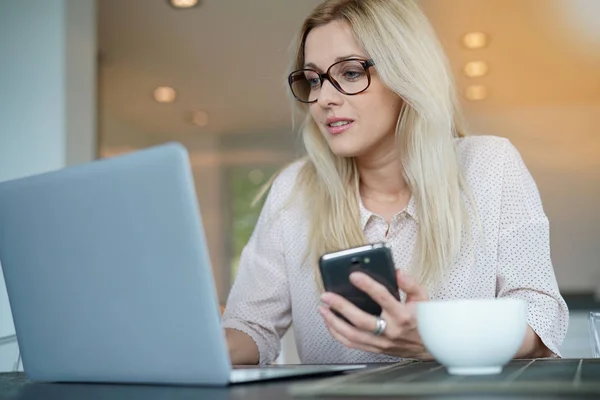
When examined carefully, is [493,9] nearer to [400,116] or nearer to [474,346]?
[400,116]

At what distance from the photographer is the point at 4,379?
1270 millimetres

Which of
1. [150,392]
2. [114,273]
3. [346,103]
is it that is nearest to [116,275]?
[114,273]

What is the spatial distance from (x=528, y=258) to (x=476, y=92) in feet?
12.2

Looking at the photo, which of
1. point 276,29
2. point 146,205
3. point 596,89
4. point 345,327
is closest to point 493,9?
point 596,89

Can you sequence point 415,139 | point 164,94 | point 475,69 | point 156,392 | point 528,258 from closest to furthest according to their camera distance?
point 156,392
point 528,258
point 415,139
point 475,69
point 164,94

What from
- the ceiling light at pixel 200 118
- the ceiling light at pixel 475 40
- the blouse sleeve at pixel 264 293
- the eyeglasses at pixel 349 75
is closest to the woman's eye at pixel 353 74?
the eyeglasses at pixel 349 75

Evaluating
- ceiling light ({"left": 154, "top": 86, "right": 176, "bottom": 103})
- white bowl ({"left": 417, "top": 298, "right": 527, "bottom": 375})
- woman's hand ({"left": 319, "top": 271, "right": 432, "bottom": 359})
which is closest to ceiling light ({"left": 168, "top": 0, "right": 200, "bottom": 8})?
ceiling light ({"left": 154, "top": 86, "right": 176, "bottom": 103})

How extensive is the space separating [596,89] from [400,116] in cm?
357

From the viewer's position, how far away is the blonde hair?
5.64 ft

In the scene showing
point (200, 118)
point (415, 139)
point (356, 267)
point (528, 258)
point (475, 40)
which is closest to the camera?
point (356, 267)

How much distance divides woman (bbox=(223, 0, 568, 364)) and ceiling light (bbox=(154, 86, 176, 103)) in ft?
14.1

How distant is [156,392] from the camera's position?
0.94 metres

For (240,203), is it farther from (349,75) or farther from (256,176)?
(349,75)

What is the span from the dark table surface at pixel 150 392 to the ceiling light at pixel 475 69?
4365mm
